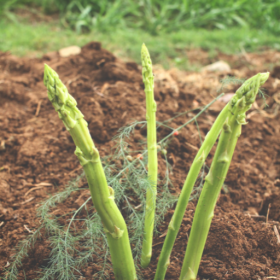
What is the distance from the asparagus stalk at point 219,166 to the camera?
3.61 feet

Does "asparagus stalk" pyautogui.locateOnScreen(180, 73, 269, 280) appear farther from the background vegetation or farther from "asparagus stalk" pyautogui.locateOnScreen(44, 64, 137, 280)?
the background vegetation

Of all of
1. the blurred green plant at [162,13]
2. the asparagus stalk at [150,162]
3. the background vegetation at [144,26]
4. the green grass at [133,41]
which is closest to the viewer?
the asparagus stalk at [150,162]

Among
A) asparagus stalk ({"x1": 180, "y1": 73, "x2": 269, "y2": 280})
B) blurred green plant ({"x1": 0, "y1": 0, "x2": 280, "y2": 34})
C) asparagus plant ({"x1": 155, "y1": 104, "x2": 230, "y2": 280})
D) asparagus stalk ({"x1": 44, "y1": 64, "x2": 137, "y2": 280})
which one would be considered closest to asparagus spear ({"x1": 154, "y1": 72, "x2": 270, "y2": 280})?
asparagus plant ({"x1": 155, "y1": 104, "x2": 230, "y2": 280})

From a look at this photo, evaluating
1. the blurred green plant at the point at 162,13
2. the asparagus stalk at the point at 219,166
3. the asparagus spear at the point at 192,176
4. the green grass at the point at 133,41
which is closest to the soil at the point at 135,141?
the asparagus spear at the point at 192,176

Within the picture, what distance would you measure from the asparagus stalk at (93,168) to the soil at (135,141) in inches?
19.9

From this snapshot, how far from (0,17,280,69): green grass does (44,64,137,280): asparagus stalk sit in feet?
12.3

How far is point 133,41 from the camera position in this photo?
5.57 meters

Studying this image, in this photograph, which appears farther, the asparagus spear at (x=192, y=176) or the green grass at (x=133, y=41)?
the green grass at (x=133, y=41)

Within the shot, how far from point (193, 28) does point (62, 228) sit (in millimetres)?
6222

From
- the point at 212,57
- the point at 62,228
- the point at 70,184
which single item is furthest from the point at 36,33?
the point at 62,228

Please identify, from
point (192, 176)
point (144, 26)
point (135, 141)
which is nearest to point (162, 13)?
point (144, 26)

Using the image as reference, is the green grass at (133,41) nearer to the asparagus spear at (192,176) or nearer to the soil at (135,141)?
the soil at (135,141)

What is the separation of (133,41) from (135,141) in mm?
3549

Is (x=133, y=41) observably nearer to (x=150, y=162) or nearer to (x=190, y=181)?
(x=150, y=162)
